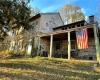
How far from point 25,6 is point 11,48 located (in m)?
11.6

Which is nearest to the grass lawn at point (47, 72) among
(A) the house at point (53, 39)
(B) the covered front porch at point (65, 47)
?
(B) the covered front porch at point (65, 47)

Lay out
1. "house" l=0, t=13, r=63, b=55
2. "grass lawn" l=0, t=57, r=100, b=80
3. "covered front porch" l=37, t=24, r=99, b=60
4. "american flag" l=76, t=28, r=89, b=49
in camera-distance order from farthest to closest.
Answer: "house" l=0, t=13, r=63, b=55
"covered front porch" l=37, t=24, r=99, b=60
"american flag" l=76, t=28, r=89, b=49
"grass lawn" l=0, t=57, r=100, b=80

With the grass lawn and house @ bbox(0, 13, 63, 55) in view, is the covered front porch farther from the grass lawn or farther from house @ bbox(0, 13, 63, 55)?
the grass lawn

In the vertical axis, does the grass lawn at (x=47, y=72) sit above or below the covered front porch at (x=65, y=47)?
Result: below

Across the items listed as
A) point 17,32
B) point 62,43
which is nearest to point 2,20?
point 62,43

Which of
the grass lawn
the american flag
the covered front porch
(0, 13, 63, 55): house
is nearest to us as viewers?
the grass lawn

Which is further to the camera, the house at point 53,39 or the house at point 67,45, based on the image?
the house at point 53,39

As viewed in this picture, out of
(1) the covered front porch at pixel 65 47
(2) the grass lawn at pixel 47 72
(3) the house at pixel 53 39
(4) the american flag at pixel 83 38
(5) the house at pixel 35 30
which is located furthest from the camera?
(5) the house at pixel 35 30

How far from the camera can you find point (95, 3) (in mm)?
24516

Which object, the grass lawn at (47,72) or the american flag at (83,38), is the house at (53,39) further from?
the grass lawn at (47,72)

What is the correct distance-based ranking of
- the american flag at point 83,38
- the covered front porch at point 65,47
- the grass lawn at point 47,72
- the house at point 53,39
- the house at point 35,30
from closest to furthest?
the grass lawn at point 47,72 < the american flag at point 83,38 < the covered front porch at point 65,47 < the house at point 53,39 < the house at point 35,30

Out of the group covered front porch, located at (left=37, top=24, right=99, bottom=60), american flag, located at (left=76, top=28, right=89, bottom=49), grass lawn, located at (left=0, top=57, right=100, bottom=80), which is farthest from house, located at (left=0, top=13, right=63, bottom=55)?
grass lawn, located at (left=0, top=57, right=100, bottom=80)

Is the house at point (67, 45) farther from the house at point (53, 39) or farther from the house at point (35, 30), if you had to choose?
the house at point (35, 30)

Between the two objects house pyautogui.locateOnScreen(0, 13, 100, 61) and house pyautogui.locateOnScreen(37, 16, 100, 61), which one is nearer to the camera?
house pyautogui.locateOnScreen(37, 16, 100, 61)
